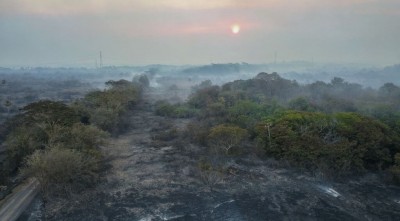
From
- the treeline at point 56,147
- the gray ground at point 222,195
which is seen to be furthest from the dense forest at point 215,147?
the gray ground at point 222,195

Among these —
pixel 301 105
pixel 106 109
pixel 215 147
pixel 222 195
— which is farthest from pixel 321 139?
pixel 106 109

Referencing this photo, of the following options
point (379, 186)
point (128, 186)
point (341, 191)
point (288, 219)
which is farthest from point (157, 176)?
point (379, 186)

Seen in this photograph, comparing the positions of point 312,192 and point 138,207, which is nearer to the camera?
point 138,207

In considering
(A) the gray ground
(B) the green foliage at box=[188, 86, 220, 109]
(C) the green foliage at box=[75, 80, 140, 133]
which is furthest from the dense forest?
(B) the green foliage at box=[188, 86, 220, 109]

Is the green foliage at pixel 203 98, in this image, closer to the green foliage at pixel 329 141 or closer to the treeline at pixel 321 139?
the treeline at pixel 321 139

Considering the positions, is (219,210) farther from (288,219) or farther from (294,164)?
(294,164)

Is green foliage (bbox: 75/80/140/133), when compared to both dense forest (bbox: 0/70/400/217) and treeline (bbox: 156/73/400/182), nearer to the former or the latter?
dense forest (bbox: 0/70/400/217)
